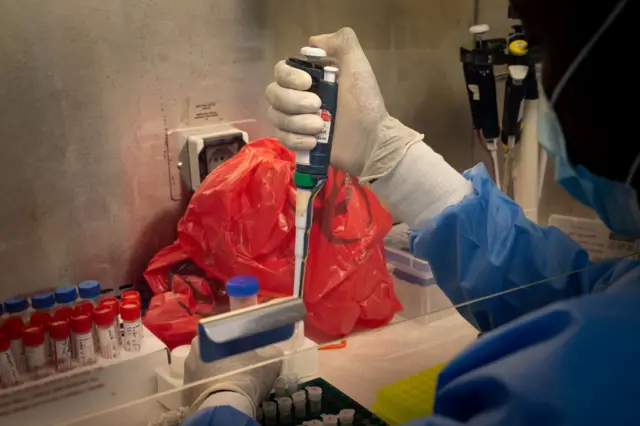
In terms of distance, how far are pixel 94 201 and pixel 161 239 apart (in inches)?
7.1

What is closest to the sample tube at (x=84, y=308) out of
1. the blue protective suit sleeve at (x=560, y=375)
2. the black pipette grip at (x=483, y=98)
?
the blue protective suit sleeve at (x=560, y=375)

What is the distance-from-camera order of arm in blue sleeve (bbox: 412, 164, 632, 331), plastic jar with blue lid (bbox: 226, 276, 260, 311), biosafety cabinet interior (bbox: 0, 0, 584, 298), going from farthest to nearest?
biosafety cabinet interior (bbox: 0, 0, 584, 298) < plastic jar with blue lid (bbox: 226, 276, 260, 311) < arm in blue sleeve (bbox: 412, 164, 632, 331)

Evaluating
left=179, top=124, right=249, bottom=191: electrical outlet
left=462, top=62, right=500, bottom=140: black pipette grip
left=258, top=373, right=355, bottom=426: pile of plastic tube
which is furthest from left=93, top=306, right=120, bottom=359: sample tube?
left=462, top=62, right=500, bottom=140: black pipette grip

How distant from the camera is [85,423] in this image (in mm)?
651

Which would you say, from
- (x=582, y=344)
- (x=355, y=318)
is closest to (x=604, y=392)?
(x=582, y=344)

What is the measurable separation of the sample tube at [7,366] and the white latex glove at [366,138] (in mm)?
580

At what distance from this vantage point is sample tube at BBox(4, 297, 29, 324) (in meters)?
1.23

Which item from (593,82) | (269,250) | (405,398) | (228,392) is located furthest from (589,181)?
(269,250)

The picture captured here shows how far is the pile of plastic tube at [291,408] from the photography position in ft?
2.65

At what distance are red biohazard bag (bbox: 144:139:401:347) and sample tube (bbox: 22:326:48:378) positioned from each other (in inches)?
9.4

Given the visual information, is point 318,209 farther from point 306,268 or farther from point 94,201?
point 94,201

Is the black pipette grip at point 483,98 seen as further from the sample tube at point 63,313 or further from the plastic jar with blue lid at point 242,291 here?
the sample tube at point 63,313

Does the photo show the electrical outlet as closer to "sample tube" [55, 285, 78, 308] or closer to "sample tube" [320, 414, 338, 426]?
"sample tube" [55, 285, 78, 308]

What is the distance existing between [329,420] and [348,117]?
58 cm
